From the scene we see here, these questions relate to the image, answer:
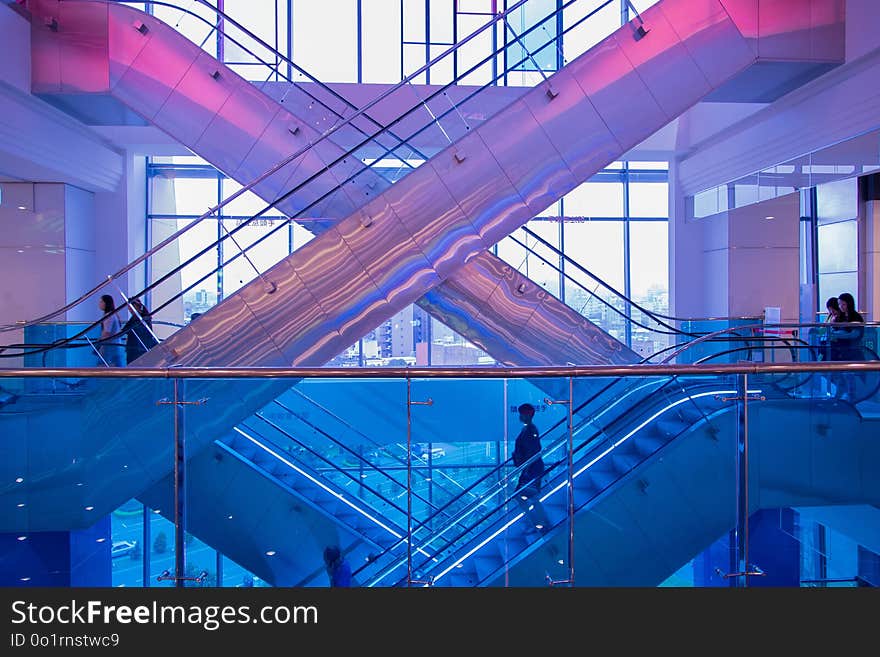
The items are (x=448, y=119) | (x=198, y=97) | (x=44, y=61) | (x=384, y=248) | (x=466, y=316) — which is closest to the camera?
(x=384, y=248)

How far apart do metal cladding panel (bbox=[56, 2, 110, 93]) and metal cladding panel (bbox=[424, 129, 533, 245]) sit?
19.4ft

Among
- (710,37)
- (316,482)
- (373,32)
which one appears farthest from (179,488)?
(373,32)

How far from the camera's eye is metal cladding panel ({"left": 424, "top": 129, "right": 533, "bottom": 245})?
31.2ft

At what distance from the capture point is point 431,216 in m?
9.48

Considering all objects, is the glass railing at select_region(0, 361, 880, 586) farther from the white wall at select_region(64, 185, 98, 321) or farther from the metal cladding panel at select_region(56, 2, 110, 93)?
the white wall at select_region(64, 185, 98, 321)

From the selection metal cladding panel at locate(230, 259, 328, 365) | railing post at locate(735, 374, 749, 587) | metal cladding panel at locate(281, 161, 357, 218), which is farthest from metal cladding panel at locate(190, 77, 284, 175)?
railing post at locate(735, 374, 749, 587)

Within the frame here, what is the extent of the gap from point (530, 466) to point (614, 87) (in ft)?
21.0

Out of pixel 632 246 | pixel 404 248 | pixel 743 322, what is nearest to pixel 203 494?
pixel 404 248

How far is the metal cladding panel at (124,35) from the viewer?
12.0 m

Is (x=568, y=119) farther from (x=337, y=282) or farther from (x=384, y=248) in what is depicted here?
Answer: (x=337, y=282)

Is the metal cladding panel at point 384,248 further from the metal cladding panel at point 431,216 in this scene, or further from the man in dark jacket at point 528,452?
the man in dark jacket at point 528,452

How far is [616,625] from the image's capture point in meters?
3.76

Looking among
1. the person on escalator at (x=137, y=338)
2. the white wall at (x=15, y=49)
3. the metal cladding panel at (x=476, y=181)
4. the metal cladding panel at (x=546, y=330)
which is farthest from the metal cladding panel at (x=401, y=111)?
the person on escalator at (x=137, y=338)

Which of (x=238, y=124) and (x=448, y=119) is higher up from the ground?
(x=238, y=124)
